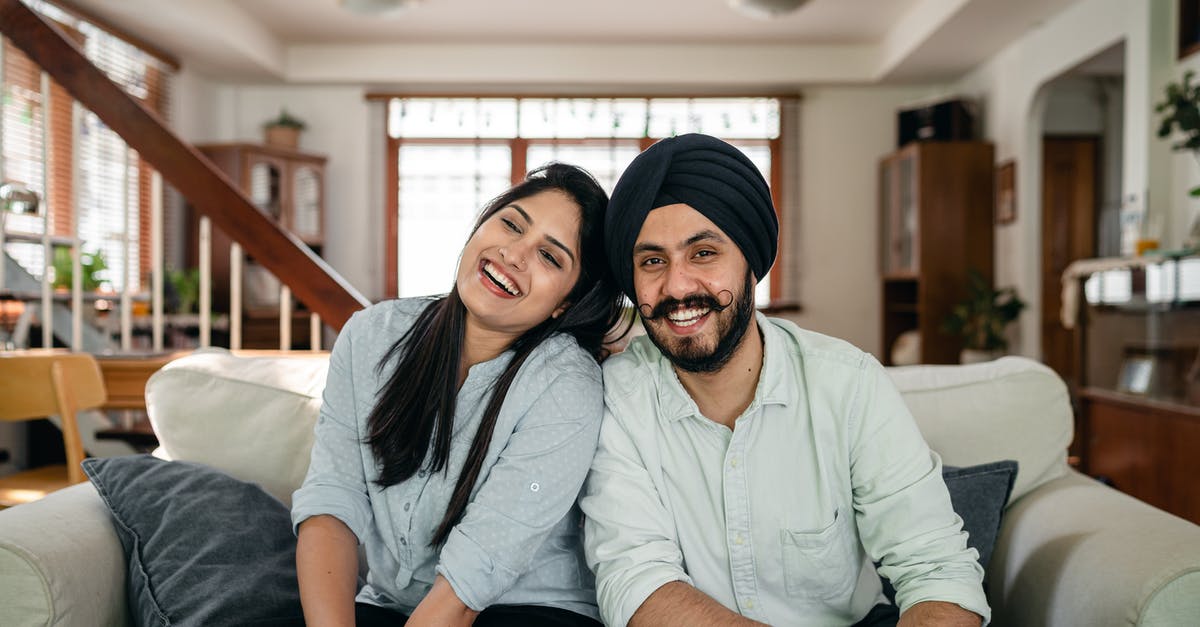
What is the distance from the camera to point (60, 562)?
124 cm

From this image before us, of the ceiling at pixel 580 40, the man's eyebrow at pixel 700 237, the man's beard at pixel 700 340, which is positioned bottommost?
the man's beard at pixel 700 340

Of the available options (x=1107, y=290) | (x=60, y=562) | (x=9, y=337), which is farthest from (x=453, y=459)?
(x=1107, y=290)

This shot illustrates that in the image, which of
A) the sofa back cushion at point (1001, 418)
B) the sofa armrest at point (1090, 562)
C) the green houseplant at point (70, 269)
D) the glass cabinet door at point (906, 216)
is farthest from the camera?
the glass cabinet door at point (906, 216)

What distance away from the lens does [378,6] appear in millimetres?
4887

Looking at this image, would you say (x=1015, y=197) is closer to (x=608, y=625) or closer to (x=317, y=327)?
(x=317, y=327)

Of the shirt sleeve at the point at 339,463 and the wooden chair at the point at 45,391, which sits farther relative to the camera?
the wooden chair at the point at 45,391

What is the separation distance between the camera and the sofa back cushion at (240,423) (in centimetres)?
168

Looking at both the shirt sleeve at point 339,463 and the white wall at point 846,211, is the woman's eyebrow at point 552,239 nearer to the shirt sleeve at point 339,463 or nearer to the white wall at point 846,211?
the shirt sleeve at point 339,463

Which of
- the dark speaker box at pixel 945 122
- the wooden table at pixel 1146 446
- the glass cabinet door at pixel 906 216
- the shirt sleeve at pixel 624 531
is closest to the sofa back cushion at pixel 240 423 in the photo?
the shirt sleeve at pixel 624 531

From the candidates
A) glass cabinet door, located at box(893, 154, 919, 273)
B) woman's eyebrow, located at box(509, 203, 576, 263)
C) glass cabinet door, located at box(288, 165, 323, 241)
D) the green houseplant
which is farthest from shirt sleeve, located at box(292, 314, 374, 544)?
glass cabinet door, located at box(893, 154, 919, 273)

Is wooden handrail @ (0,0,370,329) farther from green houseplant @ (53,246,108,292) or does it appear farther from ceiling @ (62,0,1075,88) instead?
ceiling @ (62,0,1075,88)

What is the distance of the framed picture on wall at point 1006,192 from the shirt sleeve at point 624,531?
5264 mm

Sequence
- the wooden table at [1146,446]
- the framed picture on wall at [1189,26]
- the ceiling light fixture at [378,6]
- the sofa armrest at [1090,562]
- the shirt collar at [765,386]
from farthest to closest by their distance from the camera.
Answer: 1. the ceiling light fixture at [378,6]
2. the framed picture on wall at [1189,26]
3. the wooden table at [1146,446]
4. the shirt collar at [765,386]
5. the sofa armrest at [1090,562]

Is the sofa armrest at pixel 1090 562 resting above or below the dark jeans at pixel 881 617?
above
